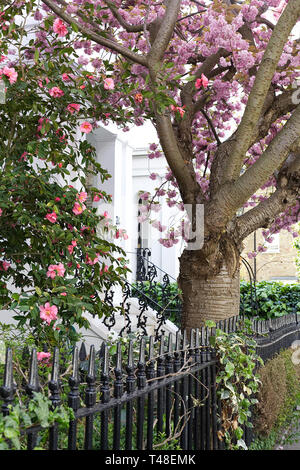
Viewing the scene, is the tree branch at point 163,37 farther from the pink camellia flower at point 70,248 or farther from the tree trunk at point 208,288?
the tree trunk at point 208,288

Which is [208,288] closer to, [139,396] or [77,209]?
[77,209]

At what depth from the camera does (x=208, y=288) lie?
5574 mm

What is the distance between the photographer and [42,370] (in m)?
3.77

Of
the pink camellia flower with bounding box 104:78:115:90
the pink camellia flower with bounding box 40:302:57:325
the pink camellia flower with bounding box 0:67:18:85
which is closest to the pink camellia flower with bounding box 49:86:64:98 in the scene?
the pink camellia flower with bounding box 0:67:18:85

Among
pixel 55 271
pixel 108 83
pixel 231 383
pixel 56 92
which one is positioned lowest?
pixel 231 383

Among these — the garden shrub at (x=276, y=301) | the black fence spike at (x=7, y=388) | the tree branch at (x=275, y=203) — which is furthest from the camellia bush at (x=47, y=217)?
the garden shrub at (x=276, y=301)

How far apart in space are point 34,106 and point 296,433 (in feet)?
13.7

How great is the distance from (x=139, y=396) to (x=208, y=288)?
2.89 meters

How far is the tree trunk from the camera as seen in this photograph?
5539 mm

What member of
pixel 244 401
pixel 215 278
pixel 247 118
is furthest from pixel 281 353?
pixel 247 118

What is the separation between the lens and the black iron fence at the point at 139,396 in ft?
7.14

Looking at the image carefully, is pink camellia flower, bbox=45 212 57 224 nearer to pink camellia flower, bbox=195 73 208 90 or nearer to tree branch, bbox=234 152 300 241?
pink camellia flower, bbox=195 73 208 90

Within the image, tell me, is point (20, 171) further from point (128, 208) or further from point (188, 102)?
point (128, 208)

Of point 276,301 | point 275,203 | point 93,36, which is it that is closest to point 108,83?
point 93,36
